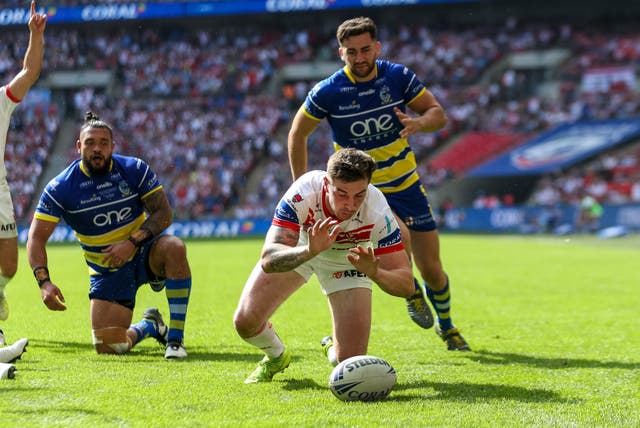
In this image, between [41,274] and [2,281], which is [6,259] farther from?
[41,274]

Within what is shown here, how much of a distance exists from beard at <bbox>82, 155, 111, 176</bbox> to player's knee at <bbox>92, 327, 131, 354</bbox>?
1313 mm

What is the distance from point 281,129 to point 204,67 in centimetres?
559

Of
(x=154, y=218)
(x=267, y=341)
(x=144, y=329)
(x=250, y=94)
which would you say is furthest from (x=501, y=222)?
(x=267, y=341)

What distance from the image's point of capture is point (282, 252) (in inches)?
204

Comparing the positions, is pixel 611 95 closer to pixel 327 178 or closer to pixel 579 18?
pixel 579 18

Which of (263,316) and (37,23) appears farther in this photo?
(37,23)

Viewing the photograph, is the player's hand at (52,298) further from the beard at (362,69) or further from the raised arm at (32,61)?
the beard at (362,69)

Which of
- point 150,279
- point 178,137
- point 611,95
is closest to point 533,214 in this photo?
point 611,95

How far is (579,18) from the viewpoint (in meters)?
42.3

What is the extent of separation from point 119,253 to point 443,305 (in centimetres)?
286

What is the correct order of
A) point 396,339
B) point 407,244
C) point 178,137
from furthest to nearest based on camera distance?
point 178,137 < point 396,339 < point 407,244

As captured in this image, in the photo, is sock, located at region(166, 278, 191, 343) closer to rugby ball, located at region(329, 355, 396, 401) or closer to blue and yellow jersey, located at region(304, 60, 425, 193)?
blue and yellow jersey, located at region(304, 60, 425, 193)

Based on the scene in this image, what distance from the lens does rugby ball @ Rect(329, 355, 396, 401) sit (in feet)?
16.8

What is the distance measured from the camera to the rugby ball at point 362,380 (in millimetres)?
5109
